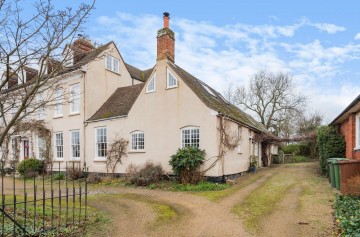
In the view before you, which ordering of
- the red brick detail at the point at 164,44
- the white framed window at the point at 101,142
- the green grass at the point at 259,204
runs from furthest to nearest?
the white framed window at the point at 101,142, the red brick detail at the point at 164,44, the green grass at the point at 259,204

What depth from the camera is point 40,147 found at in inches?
915

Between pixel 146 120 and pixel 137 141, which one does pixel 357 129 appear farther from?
pixel 137 141

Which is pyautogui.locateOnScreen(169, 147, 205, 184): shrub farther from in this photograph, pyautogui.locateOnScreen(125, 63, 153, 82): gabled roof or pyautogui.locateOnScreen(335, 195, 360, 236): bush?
pyautogui.locateOnScreen(125, 63, 153, 82): gabled roof

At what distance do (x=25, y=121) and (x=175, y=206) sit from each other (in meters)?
18.3

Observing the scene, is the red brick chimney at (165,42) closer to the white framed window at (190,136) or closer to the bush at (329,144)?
the white framed window at (190,136)

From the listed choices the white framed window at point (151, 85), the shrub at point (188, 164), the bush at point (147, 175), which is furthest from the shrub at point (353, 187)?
the white framed window at point (151, 85)

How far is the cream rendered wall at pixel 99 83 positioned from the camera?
20.3 meters

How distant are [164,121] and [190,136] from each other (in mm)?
1832

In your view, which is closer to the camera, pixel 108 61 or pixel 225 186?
pixel 225 186

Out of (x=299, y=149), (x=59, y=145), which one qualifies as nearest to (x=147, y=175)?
(x=59, y=145)

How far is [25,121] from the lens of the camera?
917 inches

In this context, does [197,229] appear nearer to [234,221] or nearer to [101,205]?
[234,221]

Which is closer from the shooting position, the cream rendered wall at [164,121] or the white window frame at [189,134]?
the cream rendered wall at [164,121]

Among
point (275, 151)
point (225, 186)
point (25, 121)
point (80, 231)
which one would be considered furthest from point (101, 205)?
point (275, 151)
